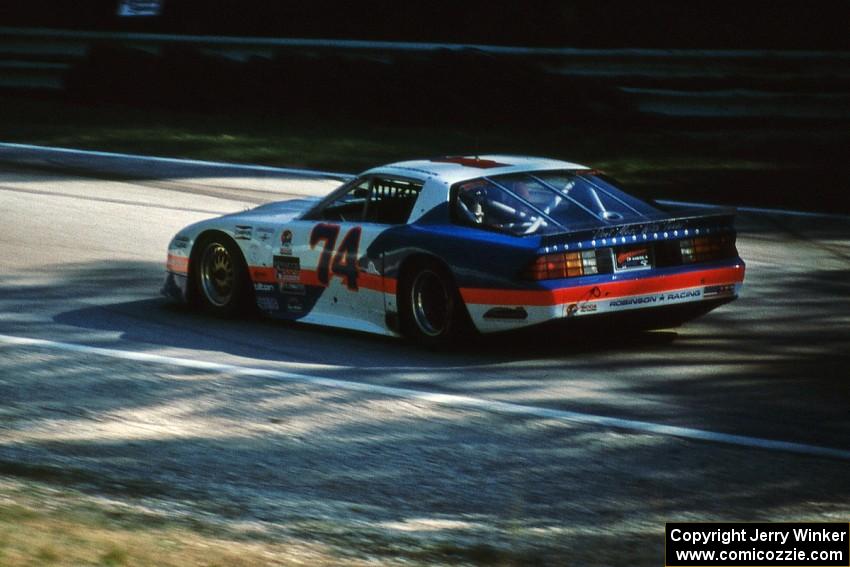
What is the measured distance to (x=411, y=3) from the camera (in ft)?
76.9

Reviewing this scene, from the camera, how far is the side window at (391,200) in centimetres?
908

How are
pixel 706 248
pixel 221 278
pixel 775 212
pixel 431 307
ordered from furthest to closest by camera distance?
pixel 775 212, pixel 221 278, pixel 431 307, pixel 706 248

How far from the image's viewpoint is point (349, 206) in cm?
952

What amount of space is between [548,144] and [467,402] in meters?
10.7

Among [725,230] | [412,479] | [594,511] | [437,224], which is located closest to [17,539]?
[412,479]

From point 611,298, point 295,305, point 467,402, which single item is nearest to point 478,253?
point 611,298

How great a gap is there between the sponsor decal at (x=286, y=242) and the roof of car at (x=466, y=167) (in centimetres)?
75

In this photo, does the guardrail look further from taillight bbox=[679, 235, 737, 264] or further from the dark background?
taillight bbox=[679, 235, 737, 264]

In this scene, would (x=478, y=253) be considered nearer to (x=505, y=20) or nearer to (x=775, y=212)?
(x=775, y=212)

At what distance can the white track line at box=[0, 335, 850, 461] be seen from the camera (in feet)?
21.3

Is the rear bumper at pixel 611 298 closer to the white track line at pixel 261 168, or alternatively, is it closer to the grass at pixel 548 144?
the white track line at pixel 261 168

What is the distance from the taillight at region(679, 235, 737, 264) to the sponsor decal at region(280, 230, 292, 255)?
271 centimetres

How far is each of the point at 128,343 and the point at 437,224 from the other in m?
2.21

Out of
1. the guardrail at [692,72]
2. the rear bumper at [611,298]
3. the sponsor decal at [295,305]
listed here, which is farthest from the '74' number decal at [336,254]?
the guardrail at [692,72]
